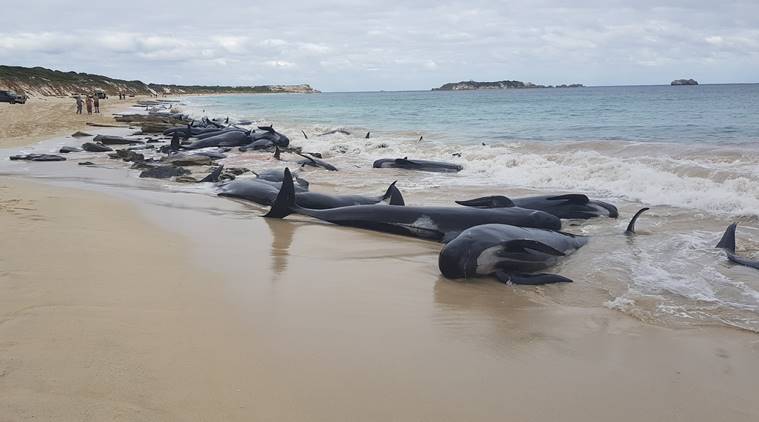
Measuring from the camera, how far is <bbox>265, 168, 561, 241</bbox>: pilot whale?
7332 millimetres

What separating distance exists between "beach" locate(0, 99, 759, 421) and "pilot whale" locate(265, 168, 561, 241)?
1.29 m

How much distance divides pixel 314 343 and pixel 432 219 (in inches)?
163

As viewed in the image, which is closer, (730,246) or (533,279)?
(533,279)

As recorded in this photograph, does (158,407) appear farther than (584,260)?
No

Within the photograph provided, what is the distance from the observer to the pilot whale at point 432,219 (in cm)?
733

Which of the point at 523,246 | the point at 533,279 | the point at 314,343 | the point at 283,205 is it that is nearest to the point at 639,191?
the point at 523,246

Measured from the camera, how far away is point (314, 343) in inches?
138

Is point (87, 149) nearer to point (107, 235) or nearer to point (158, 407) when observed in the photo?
point (107, 235)

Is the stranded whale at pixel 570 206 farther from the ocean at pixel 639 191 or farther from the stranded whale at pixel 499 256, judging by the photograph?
the stranded whale at pixel 499 256

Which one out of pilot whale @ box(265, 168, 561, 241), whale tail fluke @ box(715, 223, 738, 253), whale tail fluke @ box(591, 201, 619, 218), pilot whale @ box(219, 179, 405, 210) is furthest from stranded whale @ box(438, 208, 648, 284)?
whale tail fluke @ box(591, 201, 619, 218)

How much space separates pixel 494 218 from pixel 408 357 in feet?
14.0

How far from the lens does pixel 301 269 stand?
529 centimetres

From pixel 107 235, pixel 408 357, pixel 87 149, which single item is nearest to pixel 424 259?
pixel 408 357

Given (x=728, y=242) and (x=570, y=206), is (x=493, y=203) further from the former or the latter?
(x=728, y=242)
